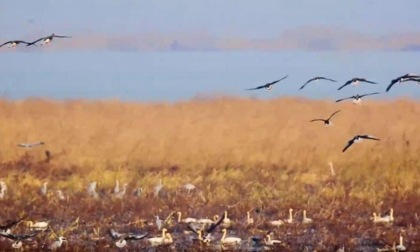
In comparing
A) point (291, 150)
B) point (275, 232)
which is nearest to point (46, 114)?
point (291, 150)

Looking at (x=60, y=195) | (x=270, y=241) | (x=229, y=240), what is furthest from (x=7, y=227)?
(x=270, y=241)

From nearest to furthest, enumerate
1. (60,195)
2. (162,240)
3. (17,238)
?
(17,238), (162,240), (60,195)

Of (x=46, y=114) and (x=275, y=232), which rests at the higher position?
(x=46, y=114)

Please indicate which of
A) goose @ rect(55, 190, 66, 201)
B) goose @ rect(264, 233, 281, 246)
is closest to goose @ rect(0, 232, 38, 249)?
goose @ rect(55, 190, 66, 201)

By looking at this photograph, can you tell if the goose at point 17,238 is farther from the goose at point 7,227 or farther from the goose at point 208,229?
the goose at point 208,229

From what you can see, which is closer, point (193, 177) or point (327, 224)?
point (327, 224)

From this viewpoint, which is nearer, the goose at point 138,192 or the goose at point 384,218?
the goose at point 384,218

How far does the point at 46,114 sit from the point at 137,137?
916mm

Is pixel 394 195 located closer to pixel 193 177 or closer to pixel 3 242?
pixel 193 177

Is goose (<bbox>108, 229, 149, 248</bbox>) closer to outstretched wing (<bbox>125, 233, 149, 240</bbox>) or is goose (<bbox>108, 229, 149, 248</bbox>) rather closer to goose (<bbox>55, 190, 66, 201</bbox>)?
outstretched wing (<bbox>125, 233, 149, 240</bbox>)

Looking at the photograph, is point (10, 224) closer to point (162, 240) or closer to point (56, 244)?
point (56, 244)

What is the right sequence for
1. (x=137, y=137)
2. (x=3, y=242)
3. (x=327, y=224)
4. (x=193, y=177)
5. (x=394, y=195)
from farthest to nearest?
(x=137, y=137) < (x=193, y=177) < (x=394, y=195) < (x=327, y=224) < (x=3, y=242)

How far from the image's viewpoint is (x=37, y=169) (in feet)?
28.6

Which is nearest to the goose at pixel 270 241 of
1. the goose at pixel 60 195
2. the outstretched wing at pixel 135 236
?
the outstretched wing at pixel 135 236
